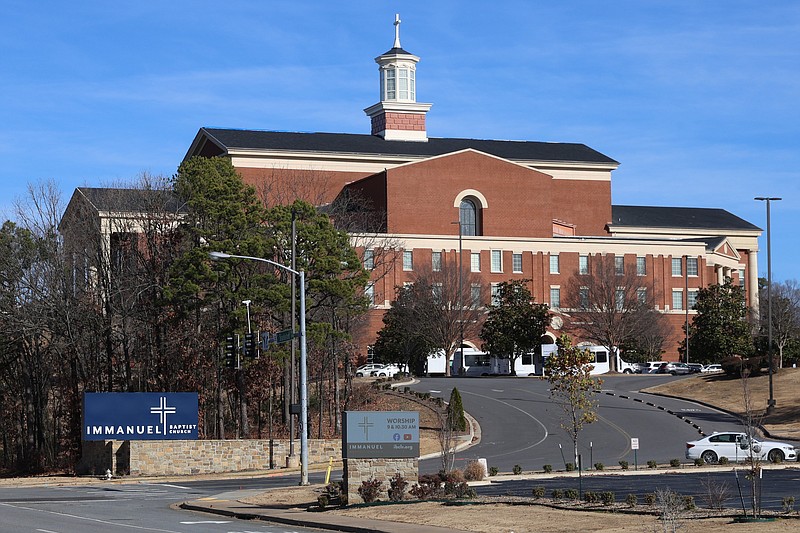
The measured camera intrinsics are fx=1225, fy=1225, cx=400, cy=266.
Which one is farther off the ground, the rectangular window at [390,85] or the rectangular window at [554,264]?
the rectangular window at [390,85]

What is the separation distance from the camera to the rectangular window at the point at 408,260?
109625 mm

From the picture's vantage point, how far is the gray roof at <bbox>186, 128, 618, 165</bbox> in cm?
11612

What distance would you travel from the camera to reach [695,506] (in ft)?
89.5

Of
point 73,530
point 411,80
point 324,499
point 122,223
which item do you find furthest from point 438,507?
point 411,80

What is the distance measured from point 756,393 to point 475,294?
3697 cm

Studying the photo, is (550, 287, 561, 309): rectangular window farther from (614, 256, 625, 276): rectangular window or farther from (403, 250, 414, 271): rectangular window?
(403, 250, 414, 271): rectangular window

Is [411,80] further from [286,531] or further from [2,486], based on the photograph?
[286,531]

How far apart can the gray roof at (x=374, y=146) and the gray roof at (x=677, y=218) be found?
9109 millimetres

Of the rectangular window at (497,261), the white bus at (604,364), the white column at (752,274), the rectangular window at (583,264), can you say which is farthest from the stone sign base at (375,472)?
the white column at (752,274)

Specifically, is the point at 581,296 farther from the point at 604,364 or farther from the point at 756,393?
the point at 756,393

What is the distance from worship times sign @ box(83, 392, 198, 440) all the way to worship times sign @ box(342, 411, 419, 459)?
68.9 ft

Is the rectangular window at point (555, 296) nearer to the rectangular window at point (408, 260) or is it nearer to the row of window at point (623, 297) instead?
the row of window at point (623, 297)

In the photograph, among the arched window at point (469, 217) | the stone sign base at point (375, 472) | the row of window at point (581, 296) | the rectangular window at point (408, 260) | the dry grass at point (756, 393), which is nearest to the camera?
the stone sign base at point (375, 472)

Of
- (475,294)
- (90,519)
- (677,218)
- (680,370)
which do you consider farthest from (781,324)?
Result: (90,519)
